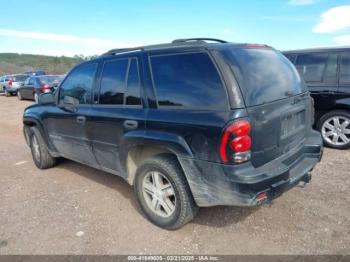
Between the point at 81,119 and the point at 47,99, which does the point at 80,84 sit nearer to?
the point at 81,119

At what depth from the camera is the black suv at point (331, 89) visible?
531 centimetres

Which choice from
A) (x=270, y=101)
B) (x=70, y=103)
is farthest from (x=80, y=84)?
(x=270, y=101)

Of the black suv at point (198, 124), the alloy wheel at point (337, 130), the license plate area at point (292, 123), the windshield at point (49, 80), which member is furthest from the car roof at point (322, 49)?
the windshield at point (49, 80)

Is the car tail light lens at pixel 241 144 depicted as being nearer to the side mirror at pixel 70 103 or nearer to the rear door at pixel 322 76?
the side mirror at pixel 70 103

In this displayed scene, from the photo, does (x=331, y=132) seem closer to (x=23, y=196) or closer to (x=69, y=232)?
(x=69, y=232)

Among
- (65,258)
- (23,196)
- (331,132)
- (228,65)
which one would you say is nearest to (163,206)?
(65,258)

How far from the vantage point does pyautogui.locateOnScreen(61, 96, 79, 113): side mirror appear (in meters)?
4.02

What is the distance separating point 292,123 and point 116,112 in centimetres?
196

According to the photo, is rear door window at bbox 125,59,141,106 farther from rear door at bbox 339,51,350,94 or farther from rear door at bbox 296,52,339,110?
rear door at bbox 339,51,350,94

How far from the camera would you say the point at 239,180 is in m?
2.46

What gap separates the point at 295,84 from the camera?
10.8 ft

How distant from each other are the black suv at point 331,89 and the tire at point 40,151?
199 inches

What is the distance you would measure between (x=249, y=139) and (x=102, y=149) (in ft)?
6.54

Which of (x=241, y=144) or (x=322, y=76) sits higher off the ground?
(x=322, y=76)
